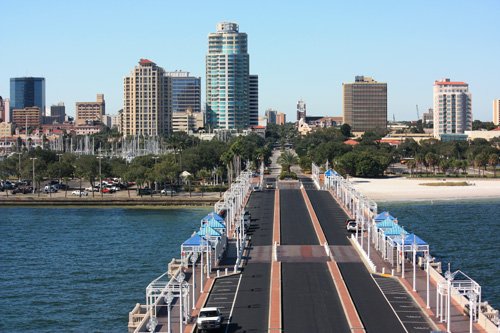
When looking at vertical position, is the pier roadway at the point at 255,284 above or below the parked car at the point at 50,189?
below

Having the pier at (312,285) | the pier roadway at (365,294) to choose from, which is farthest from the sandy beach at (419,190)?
the pier at (312,285)

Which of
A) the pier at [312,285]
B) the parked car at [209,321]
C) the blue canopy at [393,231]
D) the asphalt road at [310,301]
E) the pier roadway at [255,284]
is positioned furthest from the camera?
the blue canopy at [393,231]

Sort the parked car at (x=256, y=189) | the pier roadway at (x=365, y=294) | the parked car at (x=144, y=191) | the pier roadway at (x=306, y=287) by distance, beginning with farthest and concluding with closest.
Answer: the parked car at (x=144, y=191) < the parked car at (x=256, y=189) < the pier roadway at (x=306, y=287) < the pier roadway at (x=365, y=294)

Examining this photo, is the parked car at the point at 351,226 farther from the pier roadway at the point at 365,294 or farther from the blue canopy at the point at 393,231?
the blue canopy at the point at 393,231

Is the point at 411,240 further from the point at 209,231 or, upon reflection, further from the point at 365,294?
the point at 209,231

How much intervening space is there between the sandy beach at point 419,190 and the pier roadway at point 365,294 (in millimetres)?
55098

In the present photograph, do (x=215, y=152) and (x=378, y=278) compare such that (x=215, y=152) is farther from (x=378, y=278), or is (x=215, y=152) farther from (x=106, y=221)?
(x=378, y=278)

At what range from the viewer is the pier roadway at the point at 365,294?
4300 cm

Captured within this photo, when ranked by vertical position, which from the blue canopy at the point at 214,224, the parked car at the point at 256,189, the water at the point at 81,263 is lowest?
the water at the point at 81,263

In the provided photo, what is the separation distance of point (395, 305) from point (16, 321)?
24588 mm

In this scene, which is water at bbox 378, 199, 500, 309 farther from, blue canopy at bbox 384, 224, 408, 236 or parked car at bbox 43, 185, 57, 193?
parked car at bbox 43, 185, 57, 193

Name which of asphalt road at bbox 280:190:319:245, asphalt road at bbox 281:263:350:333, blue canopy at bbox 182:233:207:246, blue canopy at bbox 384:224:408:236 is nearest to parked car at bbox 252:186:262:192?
asphalt road at bbox 280:190:319:245

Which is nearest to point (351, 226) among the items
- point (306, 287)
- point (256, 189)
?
point (306, 287)

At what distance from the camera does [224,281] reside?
180 ft
